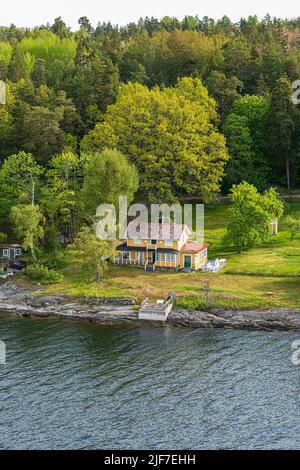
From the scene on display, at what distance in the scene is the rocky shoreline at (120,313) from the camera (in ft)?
202

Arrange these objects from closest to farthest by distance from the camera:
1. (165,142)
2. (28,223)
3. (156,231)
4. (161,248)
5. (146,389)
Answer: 1. (146,389)
2. (161,248)
3. (28,223)
4. (156,231)
5. (165,142)

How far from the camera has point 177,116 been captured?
93.5 meters

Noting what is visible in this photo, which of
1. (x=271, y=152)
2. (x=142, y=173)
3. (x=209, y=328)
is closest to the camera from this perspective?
(x=209, y=328)

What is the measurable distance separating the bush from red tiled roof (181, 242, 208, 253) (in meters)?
14.0

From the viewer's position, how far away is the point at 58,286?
235ft

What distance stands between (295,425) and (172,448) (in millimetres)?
8409

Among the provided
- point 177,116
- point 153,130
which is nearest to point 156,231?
point 153,130

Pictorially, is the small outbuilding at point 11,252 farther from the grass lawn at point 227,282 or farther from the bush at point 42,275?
the grass lawn at point 227,282

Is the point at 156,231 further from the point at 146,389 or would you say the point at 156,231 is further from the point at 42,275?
the point at 146,389

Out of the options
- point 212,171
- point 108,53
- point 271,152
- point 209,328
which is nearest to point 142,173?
point 212,171

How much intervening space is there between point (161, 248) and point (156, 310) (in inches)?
525
